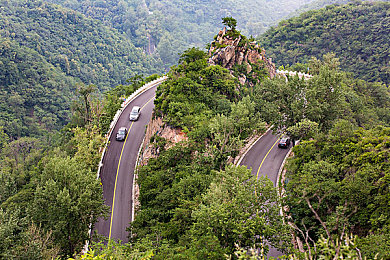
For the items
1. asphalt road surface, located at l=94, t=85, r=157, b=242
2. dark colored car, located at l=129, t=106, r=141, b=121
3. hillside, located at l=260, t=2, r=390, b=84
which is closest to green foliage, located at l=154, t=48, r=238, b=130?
dark colored car, located at l=129, t=106, r=141, b=121

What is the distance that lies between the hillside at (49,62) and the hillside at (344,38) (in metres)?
62.5

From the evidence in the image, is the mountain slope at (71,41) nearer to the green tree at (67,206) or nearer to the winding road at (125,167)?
the winding road at (125,167)

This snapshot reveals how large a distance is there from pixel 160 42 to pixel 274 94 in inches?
5485

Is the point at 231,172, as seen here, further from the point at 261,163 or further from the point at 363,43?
the point at 363,43

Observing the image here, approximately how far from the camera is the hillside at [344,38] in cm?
7881

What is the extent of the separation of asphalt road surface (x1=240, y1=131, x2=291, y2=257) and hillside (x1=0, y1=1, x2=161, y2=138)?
6815 cm

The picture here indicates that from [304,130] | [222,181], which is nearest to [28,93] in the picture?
[222,181]

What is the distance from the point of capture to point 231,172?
2131 cm

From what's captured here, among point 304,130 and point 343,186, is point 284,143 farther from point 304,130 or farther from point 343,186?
point 343,186

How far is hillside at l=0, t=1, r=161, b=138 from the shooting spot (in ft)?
277

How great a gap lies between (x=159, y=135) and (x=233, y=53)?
18818 mm

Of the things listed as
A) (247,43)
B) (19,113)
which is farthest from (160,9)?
(247,43)

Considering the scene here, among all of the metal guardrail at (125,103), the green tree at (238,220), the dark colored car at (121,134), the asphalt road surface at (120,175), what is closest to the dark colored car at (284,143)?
the green tree at (238,220)

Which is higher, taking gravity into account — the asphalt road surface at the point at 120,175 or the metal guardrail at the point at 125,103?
the metal guardrail at the point at 125,103
